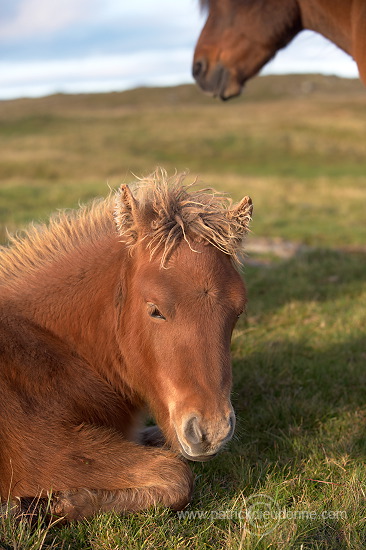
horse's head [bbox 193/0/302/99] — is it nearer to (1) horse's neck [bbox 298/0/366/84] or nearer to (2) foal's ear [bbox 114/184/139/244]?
(1) horse's neck [bbox 298/0/366/84]

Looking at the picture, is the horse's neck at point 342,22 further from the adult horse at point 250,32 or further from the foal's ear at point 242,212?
the foal's ear at point 242,212

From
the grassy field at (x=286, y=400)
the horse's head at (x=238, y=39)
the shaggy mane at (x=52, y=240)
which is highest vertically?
the horse's head at (x=238, y=39)

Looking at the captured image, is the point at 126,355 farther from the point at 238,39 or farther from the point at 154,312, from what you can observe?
the point at 238,39

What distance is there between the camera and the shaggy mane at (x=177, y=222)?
3373 millimetres

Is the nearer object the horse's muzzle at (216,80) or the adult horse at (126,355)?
the adult horse at (126,355)

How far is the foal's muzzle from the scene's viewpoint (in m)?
2.98

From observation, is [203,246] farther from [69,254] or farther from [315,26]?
[315,26]

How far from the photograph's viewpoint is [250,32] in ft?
22.4

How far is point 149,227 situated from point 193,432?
123cm

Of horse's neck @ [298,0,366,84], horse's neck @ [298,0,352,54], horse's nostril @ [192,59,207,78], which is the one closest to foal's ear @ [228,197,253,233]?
horse's neck @ [298,0,366,84]

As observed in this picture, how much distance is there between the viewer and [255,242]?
1255 centimetres

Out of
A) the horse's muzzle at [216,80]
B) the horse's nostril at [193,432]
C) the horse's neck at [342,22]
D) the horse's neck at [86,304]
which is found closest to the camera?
the horse's nostril at [193,432]

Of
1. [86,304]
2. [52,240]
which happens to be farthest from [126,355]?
[52,240]

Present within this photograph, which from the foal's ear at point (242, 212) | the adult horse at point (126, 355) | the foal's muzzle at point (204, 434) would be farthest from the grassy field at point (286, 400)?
the foal's ear at point (242, 212)
